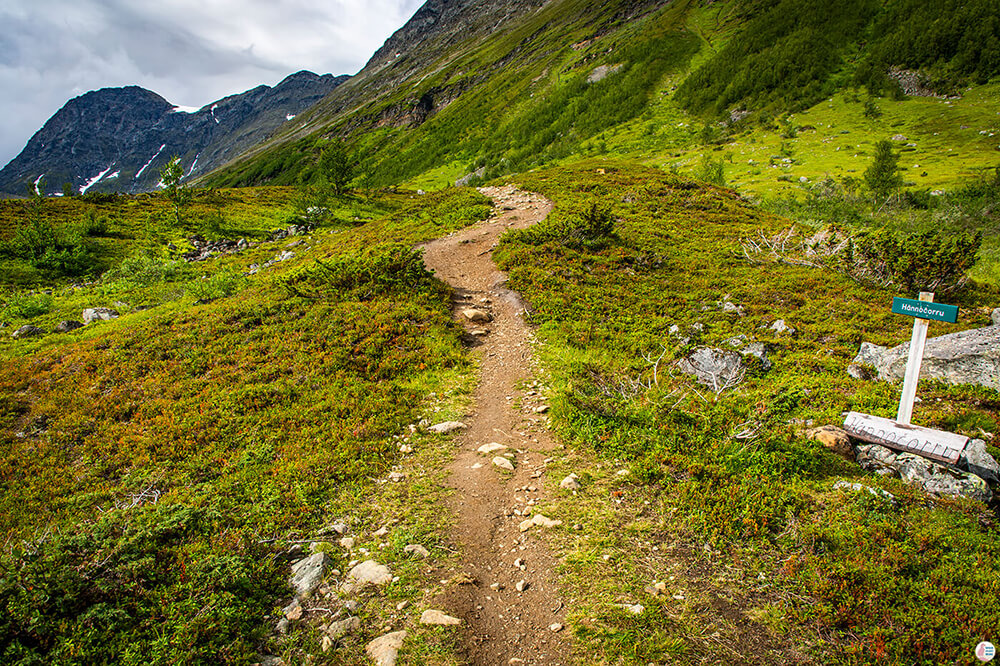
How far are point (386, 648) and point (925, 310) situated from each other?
350 inches

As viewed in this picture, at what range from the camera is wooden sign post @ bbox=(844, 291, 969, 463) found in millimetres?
6039

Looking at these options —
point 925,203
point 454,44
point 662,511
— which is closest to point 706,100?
point 925,203

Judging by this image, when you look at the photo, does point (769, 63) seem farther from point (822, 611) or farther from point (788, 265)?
point (822, 611)

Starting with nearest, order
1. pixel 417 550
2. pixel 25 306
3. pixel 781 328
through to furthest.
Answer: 1. pixel 417 550
2. pixel 781 328
3. pixel 25 306

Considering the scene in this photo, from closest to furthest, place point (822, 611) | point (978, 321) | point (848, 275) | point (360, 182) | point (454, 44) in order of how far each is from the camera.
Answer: point (822, 611), point (978, 321), point (848, 275), point (360, 182), point (454, 44)

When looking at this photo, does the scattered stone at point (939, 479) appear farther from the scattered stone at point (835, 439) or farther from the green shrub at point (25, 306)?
the green shrub at point (25, 306)

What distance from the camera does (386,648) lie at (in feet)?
13.8

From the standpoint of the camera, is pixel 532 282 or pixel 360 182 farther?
pixel 360 182

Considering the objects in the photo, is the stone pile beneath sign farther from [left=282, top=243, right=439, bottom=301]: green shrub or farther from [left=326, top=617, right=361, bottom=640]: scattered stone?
[left=282, top=243, right=439, bottom=301]: green shrub

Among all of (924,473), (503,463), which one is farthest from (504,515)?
(924,473)

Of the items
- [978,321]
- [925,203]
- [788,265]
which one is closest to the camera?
[978,321]

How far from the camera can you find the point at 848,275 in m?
14.9

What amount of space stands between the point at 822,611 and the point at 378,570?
16.3ft

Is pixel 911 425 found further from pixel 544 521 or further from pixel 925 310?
pixel 544 521
